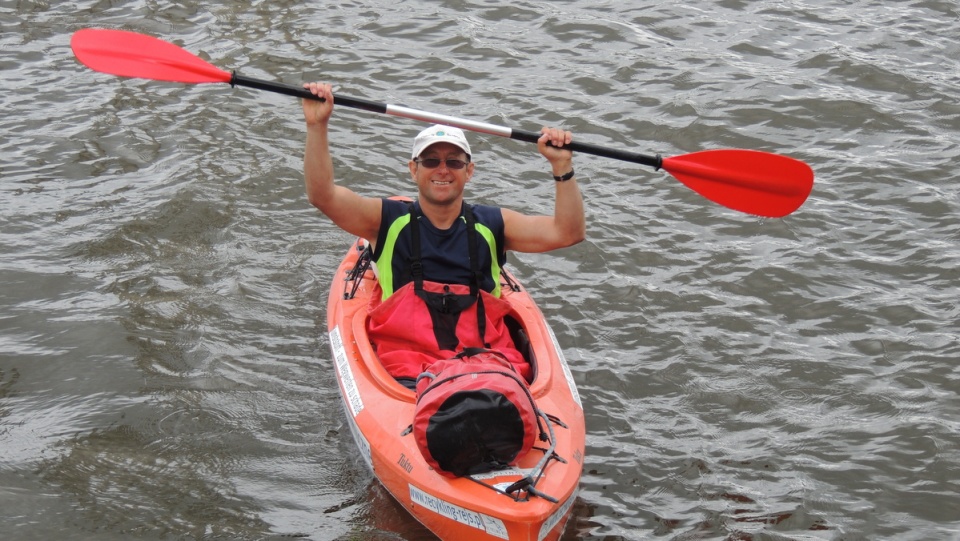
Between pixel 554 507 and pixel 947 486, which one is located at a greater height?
pixel 554 507

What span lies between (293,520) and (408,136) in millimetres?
4565

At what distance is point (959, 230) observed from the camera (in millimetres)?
7102

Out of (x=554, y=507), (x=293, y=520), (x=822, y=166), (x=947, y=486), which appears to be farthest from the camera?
(x=822, y=166)

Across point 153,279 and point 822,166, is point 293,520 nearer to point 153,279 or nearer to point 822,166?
Result: point 153,279

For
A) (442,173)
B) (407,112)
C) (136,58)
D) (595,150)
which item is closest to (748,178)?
(595,150)

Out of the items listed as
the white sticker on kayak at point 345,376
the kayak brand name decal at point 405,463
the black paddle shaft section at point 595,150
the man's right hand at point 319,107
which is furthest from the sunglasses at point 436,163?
the kayak brand name decal at point 405,463

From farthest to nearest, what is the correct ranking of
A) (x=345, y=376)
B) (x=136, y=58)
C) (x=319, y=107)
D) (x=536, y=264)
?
(x=536, y=264)
(x=136, y=58)
(x=345, y=376)
(x=319, y=107)

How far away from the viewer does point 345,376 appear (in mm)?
4941

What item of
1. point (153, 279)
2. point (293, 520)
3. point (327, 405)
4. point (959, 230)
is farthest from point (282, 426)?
point (959, 230)

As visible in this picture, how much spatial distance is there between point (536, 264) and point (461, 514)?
3.11 metres

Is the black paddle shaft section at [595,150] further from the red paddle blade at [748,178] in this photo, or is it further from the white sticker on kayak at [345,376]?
the white sticker on kayak at [345,376]

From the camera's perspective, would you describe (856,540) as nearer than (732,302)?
Yes

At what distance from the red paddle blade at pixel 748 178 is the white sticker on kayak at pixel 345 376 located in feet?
6.19

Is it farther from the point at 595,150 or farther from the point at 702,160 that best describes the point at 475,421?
the point at 702,160
